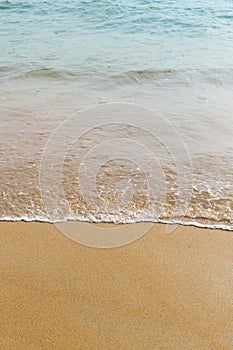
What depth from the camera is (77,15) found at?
13133 millimetres

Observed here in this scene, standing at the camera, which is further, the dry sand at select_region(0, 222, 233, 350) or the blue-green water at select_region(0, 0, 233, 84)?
the blue-green water at select_region(0, 0, 233, 84)

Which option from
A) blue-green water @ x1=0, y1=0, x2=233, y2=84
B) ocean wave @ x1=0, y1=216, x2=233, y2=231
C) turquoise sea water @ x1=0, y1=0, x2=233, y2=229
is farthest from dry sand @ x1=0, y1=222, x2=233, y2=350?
blue-green water @ x1=0, y1=0, x2=233, y2=84

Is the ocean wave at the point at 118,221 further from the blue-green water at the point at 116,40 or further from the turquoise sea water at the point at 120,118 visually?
the blue-green water at the point at 116,40

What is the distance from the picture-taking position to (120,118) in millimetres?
5082

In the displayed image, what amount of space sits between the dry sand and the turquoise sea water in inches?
13.8

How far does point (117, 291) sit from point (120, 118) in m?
3.05

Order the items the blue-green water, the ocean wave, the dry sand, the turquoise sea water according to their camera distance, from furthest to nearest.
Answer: the blue-green water
the turquoise sea water
the ocean wave
the dry sand

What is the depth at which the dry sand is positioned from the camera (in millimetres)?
2088

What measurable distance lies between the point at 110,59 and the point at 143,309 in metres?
6.51

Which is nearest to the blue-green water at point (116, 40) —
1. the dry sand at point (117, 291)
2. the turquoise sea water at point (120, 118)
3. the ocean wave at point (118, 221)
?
the turquoise sea water at point (120, 118)

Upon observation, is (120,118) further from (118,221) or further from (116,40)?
(116,40)

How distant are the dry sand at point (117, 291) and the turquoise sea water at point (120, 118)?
35cm

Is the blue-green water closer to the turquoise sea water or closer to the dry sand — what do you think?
the turquoise sea water

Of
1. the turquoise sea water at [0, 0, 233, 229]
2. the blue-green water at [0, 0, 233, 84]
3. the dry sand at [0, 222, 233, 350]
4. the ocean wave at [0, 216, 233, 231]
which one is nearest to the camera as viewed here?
the dry sand at [0, 222, 233, 350]
